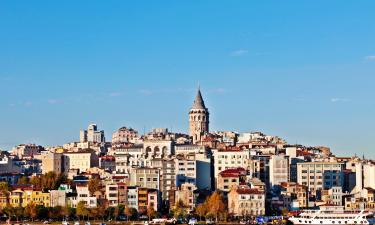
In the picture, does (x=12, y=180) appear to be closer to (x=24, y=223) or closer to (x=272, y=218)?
(x=24, y=223)

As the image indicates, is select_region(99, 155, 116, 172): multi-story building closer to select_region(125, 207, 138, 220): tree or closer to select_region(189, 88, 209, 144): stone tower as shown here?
select_region(189, 88, 209, 144): stone tower

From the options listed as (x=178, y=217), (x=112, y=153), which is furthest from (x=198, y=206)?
(x=112, y=153)

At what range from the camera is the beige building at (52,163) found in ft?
233

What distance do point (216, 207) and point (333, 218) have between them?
6.43 metres

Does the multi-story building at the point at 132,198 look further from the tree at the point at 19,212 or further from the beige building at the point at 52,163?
the beige building at the point at 52,163

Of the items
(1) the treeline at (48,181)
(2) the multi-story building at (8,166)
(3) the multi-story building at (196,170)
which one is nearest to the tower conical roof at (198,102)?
(2) the multi-story building at (8,166)

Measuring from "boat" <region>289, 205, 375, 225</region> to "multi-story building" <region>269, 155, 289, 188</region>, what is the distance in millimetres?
10915

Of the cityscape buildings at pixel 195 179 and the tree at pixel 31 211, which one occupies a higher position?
the cityscape buildings at pixel 195 179

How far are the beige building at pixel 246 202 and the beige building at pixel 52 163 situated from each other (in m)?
20.4

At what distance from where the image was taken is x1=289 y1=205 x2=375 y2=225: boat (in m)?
49.7

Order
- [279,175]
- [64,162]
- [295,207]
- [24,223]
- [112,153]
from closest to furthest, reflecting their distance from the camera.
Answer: [24,223], [295,207], [279,175], [64,162], [112,153]

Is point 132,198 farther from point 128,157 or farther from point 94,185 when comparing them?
point 128,157

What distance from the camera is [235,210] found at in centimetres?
5409

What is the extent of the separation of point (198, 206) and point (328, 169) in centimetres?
1161
